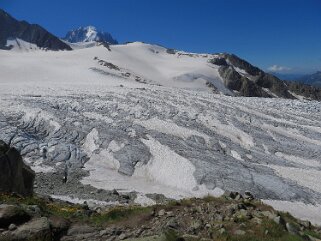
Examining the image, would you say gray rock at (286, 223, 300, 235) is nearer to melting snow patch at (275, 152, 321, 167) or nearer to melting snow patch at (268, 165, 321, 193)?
melting snow patch at (268, 165, 321, 193)

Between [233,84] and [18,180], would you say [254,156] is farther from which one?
[233,84]

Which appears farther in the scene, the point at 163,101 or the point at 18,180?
the point at 163,101

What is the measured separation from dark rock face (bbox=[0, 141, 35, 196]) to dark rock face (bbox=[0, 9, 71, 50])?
163 m

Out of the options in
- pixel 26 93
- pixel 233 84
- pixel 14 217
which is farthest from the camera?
pixel 233 84

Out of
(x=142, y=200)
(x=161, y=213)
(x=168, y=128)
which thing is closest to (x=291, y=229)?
(x=161, y=213)

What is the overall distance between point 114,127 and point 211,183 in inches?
565

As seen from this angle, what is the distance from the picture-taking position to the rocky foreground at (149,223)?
50.0 feet

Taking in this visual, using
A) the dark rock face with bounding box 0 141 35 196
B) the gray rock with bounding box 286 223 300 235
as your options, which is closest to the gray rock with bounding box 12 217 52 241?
the dark rock face with bounding box 0 141 35 196

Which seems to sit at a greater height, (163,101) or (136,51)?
(136,51)

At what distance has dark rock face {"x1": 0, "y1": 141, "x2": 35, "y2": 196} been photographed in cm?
2352

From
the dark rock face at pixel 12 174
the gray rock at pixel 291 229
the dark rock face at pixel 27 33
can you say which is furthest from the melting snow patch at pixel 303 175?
the dark rock face at pixel 27 33

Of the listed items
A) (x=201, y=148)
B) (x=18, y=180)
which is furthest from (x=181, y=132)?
(x=18, y=180)

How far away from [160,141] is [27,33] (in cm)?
16051

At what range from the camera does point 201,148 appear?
4503 cm
